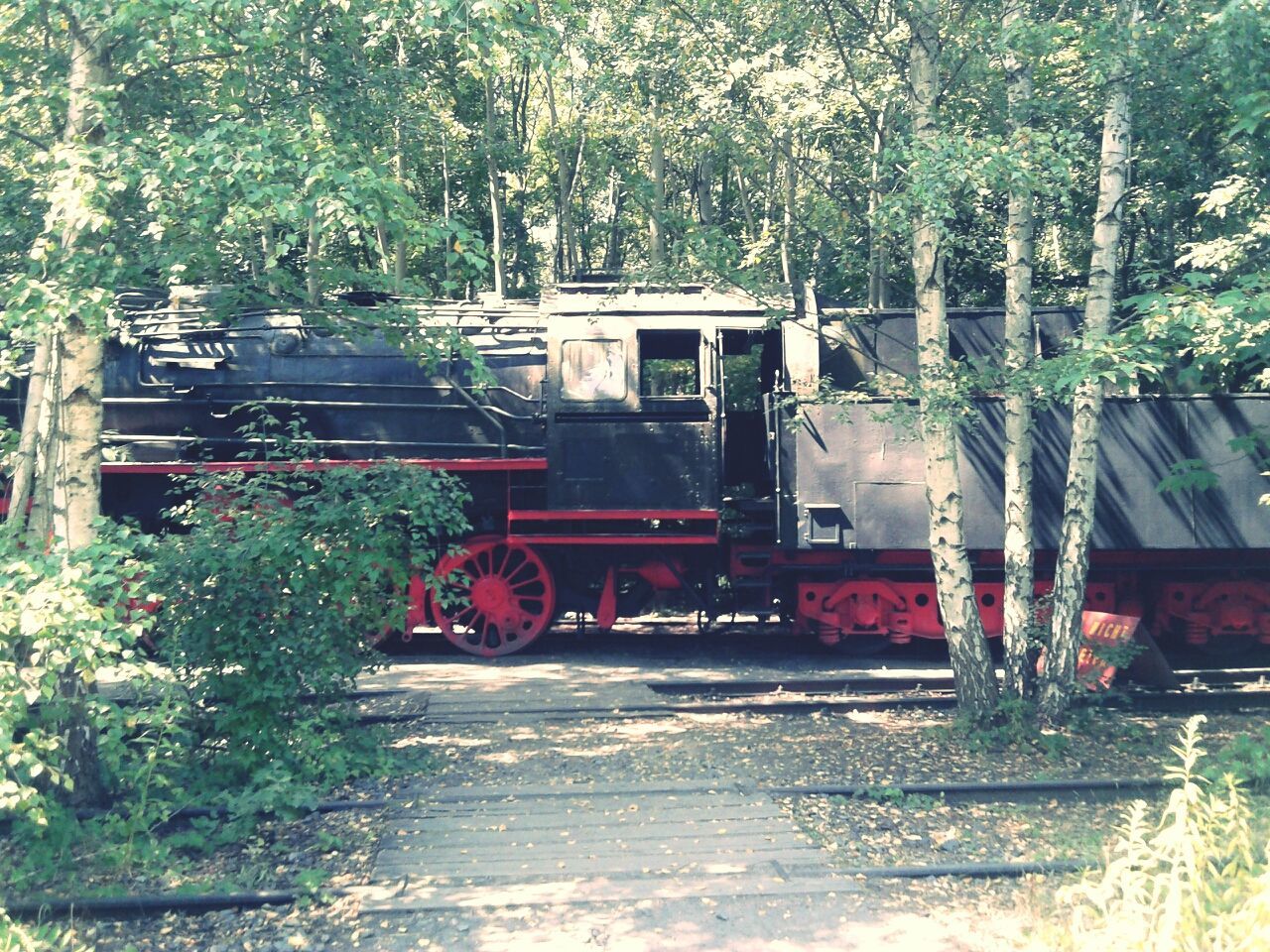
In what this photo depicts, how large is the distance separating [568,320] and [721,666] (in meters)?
3.63

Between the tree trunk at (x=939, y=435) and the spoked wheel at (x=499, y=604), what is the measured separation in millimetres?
4409

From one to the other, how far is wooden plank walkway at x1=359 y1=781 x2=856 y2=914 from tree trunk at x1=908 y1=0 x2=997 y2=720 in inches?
76.5

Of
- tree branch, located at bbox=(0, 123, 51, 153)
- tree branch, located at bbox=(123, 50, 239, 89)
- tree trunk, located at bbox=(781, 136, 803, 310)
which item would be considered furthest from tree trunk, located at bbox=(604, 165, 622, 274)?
tree branch, located at bbox=(0, 123, 51, 153)

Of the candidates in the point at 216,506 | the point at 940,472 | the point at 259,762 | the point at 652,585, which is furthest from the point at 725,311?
the point at 259,762

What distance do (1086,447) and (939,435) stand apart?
1064 mm

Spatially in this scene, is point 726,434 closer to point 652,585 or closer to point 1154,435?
point 652,585

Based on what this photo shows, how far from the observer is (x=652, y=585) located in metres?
10.6

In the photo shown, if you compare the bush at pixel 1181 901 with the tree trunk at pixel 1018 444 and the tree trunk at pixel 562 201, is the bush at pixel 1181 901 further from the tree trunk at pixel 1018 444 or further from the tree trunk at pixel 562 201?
the tree trunk at pixel 562 201

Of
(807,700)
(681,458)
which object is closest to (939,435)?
(807,700)

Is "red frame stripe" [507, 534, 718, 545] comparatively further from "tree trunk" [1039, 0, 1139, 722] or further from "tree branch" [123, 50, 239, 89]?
"tree branch" [123, 50, 239, 89]

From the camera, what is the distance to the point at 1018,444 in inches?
290

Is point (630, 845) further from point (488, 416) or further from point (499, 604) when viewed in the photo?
point (488, 416)

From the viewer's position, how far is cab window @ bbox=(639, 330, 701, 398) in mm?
10156

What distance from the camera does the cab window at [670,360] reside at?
1016 cm
